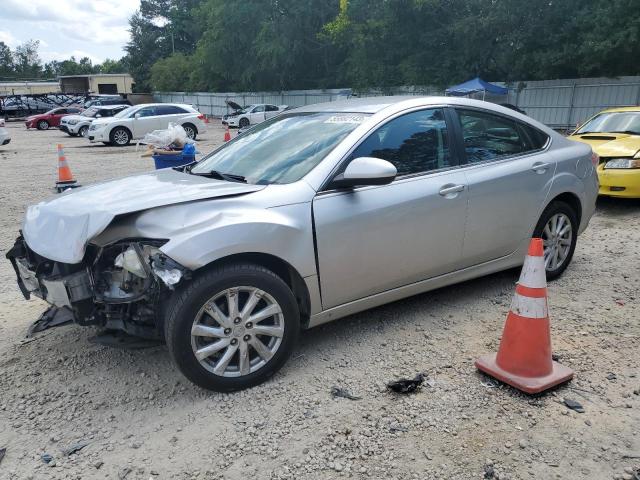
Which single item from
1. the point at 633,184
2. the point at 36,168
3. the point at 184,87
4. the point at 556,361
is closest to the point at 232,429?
the point at 556,361

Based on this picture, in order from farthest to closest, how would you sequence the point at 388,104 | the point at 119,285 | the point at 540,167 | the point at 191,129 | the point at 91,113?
the point at 91,113 < the point at 191,129 < the point at 540,167 < the point at 388,104 < the point at 119,285

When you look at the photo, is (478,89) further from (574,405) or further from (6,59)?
(6,59)

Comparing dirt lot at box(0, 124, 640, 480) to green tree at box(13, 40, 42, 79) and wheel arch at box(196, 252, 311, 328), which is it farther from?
green tree at box(13, 40, 42, 79)

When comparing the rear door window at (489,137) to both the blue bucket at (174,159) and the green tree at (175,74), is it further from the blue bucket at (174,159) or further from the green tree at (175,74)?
the green tree at (175,74)

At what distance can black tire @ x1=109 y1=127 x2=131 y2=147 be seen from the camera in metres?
19.6

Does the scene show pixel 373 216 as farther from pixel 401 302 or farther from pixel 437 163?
pixel 401 302

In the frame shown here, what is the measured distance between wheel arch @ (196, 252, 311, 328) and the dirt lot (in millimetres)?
399

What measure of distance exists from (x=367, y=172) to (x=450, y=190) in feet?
2.84

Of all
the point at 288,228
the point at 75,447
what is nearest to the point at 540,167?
the point at 288,228

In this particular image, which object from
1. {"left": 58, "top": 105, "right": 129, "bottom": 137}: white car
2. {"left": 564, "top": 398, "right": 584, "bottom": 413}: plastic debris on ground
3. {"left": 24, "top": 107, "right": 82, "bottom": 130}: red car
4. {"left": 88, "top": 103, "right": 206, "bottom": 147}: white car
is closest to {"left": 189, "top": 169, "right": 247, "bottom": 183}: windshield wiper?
{"left": 564, "top": 398, "right": 584, "bottom": 413}: plastic debris on ground

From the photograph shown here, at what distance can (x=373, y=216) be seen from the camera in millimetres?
3344

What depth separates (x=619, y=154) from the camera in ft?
24.1

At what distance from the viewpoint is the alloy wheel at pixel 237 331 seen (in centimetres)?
288

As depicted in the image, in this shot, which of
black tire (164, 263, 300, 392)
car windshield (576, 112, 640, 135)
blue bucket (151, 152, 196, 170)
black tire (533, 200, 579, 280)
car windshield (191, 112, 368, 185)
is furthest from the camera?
car windshield (576, 112, 640, 135)
